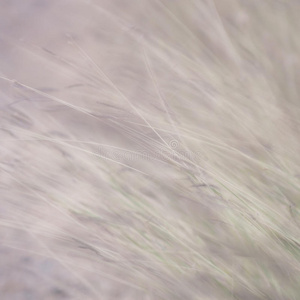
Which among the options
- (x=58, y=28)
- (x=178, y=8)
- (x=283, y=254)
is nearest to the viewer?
(x=283, y=254)

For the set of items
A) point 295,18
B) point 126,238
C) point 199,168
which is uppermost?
point 295,18

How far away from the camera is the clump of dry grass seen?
→ 864 mm

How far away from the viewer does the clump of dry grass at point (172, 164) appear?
0.86 metres

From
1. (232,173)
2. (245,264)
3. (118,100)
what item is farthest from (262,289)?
(118,100)

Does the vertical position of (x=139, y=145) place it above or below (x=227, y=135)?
below

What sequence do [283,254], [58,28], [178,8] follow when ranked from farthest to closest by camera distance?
1. [58,28]
2. [178,8]
3. [283,254]

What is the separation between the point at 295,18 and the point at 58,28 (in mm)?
637

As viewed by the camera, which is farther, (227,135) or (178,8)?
(178,8)

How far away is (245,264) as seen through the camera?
2.87 ft

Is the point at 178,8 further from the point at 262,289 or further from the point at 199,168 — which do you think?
the point at 262,289

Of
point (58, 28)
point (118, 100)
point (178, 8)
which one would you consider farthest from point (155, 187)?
point (58, 28)

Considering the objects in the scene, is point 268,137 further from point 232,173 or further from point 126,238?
point 126,238

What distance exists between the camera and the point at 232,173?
0.89m

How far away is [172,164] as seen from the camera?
3.02ft
